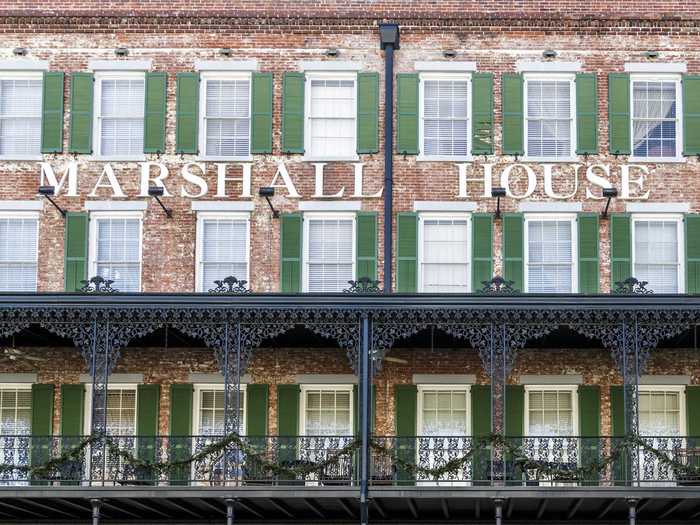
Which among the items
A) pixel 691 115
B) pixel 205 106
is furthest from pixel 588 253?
pixel 205 106

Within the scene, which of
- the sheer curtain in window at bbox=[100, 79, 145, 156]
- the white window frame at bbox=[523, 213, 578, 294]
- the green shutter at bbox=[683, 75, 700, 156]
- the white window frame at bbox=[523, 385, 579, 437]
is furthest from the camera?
the sheer curtain in window at bbox=[100, 79, 145, 156]

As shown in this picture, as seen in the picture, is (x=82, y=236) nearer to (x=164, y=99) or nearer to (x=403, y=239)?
(x=164, y=99)

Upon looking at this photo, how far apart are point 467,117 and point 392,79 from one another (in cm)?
161

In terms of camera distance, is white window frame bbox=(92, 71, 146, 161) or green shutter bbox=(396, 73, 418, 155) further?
white window frame bbox=(92, 71, 146, 161)

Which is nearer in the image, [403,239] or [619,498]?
[619,498]

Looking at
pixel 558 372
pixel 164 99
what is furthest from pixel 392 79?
pixel 558 372

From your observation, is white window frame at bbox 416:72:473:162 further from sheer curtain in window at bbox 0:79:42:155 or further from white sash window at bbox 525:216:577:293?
sheer curtain in window at bbox 0:79:42:155

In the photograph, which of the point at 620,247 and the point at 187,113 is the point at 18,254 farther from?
the point at 620,247

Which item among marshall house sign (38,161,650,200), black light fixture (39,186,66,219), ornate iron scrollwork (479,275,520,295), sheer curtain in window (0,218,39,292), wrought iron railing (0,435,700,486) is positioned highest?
marshall house sign (38,161,650,200)

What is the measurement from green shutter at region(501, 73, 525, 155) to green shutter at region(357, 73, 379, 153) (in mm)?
2432

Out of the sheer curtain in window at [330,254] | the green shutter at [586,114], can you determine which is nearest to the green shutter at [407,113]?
the sheer curtain in window at [330,254]

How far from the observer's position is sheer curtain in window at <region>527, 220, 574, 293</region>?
103 feet

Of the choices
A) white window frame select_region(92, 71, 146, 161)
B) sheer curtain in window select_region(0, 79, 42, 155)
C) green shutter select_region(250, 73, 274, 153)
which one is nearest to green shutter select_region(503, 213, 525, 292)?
green shutter select_region(250, 73, 274, 153)

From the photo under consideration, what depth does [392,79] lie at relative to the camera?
32281 mm
